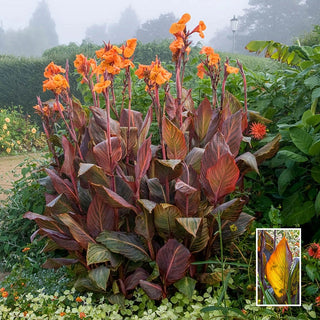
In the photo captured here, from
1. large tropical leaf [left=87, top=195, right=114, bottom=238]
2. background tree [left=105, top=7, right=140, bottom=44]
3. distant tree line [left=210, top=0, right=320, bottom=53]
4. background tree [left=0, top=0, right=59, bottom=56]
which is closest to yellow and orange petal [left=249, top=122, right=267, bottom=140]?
large tropical leaf [left=87, top=195, right=114, bottom=238]

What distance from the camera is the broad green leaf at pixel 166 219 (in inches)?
79.8

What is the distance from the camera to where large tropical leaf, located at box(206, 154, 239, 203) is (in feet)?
6.48

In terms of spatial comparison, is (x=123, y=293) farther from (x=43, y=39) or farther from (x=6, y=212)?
(x=43, y=39)

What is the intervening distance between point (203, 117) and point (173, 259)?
35.1 inches

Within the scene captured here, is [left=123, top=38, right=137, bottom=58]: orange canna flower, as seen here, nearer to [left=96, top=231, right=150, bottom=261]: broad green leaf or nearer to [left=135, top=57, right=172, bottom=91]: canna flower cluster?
[left=135, top=57, right=172, bottom=91]: canna flower cluster

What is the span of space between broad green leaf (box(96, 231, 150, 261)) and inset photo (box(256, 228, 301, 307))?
0.84 metres

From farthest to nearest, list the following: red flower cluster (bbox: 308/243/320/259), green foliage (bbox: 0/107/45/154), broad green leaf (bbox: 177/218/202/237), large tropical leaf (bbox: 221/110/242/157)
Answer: green foliage (bbox: 0/107/45/154) → large tropical leaf (bbox: 221/110/242/157) → broad green leaf (bbox: 177/218/202/237) → red flower cluster (bbox: 308/243/320/259)

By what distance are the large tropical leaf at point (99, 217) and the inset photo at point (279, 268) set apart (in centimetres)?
94

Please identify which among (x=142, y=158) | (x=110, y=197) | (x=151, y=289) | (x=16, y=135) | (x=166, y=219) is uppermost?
(x=142, y=158)

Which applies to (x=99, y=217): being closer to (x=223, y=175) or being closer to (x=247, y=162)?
(x=223, y=175)

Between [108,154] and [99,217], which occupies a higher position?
[108,154]

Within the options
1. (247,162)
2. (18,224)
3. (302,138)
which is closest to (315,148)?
(302,138)

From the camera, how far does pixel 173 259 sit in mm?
2072

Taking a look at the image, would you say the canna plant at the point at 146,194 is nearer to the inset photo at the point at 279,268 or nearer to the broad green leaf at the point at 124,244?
the broad green leaf at the point at 124,244
